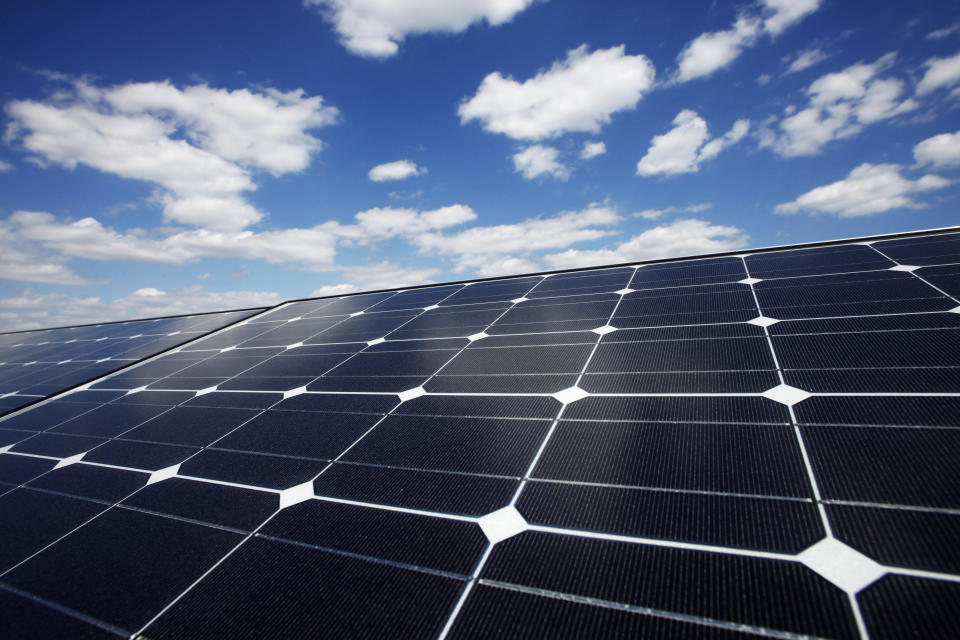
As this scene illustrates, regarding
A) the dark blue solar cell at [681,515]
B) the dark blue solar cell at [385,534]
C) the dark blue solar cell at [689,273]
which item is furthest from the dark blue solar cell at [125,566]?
the dark blue solar cell at [689,273]

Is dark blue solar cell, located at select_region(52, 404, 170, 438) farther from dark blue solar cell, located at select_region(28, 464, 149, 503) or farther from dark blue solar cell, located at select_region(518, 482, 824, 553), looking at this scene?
dark blue solar cell, located at select_region(518, 482, 824, 553)

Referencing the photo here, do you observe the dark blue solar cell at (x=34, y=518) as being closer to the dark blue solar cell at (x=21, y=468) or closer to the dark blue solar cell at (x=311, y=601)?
the dark blue solar cell at (x=21, y=468)

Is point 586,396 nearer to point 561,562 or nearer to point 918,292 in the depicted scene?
point 561,562

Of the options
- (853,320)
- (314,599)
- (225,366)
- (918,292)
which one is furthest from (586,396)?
(225,366)

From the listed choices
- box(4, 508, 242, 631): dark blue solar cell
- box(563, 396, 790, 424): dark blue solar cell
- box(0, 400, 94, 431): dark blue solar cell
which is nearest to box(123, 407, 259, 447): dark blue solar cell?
box(4, 508, 242, 631): dark blue solar cell

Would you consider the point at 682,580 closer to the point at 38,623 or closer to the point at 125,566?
the point at 125,566

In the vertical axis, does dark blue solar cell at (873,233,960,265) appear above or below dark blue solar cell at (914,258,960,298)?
above

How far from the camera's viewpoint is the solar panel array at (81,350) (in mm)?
12438

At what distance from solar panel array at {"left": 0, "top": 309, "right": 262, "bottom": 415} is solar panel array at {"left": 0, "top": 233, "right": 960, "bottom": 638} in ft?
15.3

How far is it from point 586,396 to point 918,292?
261 inches

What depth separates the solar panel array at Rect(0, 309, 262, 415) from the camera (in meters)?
12.4

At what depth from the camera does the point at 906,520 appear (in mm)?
3025

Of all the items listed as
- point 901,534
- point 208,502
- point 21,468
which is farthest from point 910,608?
point 21,468

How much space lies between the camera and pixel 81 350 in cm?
1714
